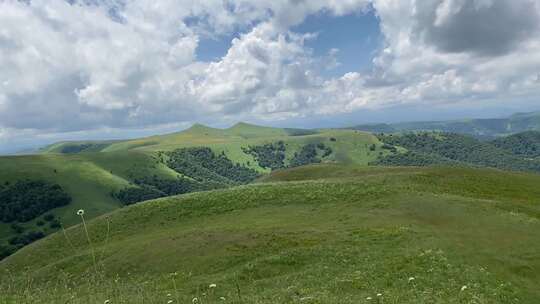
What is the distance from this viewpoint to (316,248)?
3659 centimetres

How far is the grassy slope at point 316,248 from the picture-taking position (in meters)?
23.8

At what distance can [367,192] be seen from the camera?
61.8 metres

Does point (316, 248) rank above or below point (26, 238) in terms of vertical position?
above

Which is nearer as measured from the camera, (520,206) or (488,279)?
(488,279)

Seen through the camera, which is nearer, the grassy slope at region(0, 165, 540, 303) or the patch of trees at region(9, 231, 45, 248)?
the grassy slope at region(0, 165, 540, 303)

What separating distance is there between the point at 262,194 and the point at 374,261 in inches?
1507

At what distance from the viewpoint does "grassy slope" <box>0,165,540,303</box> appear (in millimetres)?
23828

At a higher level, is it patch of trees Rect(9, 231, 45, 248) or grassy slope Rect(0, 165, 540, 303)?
grassy slope Rect(0, 165, 540, 303)

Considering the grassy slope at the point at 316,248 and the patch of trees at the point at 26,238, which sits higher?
the grassy slope at the point at 316,248

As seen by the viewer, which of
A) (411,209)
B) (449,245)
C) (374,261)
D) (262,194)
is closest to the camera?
(374,261)

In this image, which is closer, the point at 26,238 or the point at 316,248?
the point at 316,248

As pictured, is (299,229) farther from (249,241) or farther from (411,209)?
(411,209)

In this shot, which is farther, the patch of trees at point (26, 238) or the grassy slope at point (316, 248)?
the patch of trees at point (26, 238)

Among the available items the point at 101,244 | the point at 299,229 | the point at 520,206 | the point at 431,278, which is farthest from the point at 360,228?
the point at 101,244
